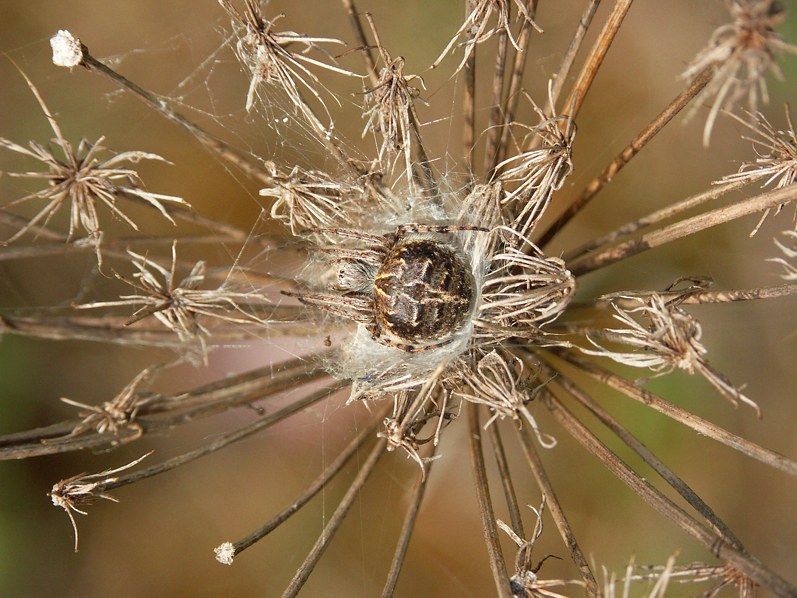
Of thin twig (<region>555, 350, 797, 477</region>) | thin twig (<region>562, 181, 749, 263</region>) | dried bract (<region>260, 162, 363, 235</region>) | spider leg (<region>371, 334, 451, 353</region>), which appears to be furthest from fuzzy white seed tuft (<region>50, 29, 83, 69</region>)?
thin twig (<region>555, 350, 797, 477</region>)

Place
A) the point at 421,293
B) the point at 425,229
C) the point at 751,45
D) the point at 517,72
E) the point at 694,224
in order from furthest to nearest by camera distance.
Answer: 1. the point at 517,72
2. the point at 425,229
3. the point at 421,293
4. the point at 694,224
5. the point at 751,45

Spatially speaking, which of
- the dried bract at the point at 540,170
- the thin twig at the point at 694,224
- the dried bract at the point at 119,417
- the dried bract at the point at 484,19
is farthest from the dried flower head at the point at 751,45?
the dried bract at the point at 119,417

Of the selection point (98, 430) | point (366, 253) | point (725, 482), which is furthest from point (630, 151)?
point (725, 482)

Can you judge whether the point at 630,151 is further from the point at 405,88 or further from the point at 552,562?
the point at 552,562

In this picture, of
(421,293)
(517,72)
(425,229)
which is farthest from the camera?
(517,72)

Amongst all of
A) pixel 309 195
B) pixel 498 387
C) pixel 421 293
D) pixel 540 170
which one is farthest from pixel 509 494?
pixel 309 195

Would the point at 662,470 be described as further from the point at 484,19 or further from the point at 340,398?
the point at 340,398

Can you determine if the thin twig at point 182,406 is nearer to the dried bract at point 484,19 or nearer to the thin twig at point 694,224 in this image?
the thin twig at point 694,224
